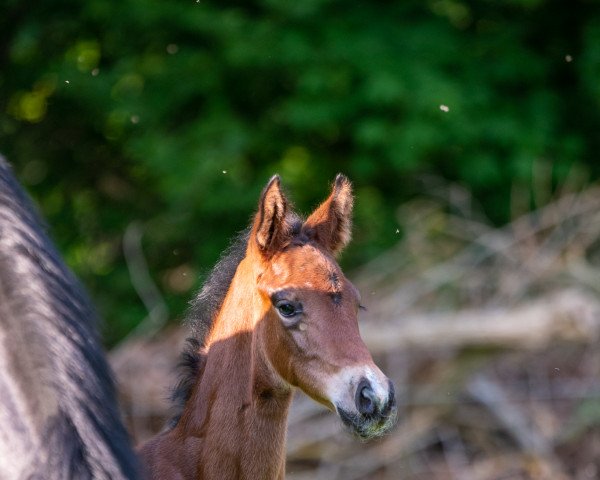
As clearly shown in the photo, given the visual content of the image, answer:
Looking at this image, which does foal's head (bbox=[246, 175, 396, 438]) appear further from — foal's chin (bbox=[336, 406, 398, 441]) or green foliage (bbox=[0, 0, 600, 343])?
green foliage (bbox=[0, 0, 600, 343])

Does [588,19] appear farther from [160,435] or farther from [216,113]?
[160,435]

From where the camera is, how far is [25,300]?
202 cm

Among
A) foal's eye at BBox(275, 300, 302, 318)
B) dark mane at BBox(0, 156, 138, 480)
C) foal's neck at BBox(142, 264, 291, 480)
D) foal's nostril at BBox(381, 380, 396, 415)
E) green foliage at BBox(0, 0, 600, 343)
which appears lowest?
green foliage at BBox(0, 0, 600, 343)

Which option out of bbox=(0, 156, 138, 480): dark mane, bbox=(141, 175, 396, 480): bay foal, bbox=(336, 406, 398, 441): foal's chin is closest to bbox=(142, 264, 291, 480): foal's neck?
bbox=(141, 175, 396, 480): bay foal

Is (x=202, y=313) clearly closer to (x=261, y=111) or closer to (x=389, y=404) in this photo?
(x=389, y=404)

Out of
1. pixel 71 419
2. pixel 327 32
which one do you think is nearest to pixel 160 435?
pixel 71 419

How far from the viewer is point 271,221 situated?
13.1 feet

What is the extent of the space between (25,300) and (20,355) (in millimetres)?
117

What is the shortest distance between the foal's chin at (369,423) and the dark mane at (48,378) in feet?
5.09

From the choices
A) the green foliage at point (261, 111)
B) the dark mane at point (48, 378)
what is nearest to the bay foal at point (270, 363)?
the dark mane at point (48, 378)

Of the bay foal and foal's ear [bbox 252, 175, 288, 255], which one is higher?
foal's ear [bbox 252, 175, 288, 255]

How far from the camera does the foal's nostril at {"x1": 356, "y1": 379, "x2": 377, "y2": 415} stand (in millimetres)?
3486

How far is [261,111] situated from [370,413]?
685 centimetres

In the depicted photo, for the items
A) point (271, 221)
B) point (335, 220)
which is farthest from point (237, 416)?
point (335, 220)
